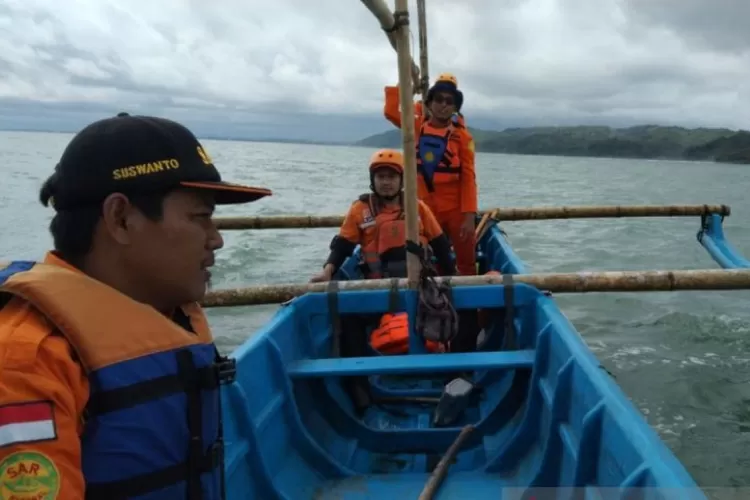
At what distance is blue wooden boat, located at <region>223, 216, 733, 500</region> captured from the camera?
255 cm

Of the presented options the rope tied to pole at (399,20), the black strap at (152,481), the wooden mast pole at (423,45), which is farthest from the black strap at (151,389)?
the wooden mast pole at (423,45)

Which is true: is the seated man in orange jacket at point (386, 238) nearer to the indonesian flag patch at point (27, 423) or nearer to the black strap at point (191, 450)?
the black strap at point (191, 450)

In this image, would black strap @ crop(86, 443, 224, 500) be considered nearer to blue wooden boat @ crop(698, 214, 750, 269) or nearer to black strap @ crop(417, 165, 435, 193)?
black strap @ crop(417, 165, 435, 193)

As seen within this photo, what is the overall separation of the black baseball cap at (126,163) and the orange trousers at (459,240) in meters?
5.13

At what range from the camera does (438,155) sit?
6297 millimetres

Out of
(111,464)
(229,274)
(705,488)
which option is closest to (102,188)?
(111,464)

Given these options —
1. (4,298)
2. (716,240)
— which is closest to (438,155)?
(716,240)

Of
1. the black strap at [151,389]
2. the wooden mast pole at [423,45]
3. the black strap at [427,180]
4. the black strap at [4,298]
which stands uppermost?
the wooden mast pole at [423,45]

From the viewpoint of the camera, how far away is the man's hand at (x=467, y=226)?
6387 millimetres

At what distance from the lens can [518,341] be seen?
14.2 feet

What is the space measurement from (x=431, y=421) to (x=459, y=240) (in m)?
2.64

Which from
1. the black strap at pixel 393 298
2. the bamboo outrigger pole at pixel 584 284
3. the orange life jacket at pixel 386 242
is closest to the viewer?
the black strap at pixel 393 298

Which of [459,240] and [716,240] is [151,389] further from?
[716,240]

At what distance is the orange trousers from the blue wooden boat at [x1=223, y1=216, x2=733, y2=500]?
1.98 m
